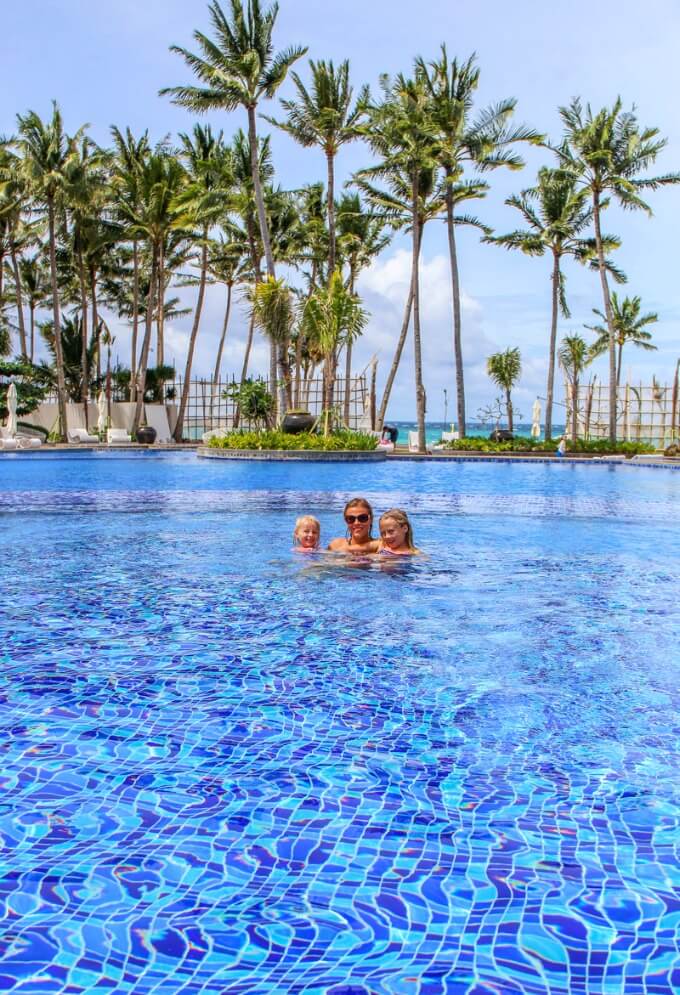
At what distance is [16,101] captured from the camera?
34031 mm

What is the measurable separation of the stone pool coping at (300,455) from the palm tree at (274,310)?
142 inches

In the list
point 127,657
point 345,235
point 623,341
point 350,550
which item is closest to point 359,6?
point 350,550

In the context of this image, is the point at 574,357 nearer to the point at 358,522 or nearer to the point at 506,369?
the point at 506,369

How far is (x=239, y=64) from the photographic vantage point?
2755 cm

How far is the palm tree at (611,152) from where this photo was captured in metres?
31.5

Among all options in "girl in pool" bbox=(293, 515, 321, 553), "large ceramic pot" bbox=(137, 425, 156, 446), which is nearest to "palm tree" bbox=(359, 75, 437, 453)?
"large ceramic pot" bbox=(137, 425, 156, 446)

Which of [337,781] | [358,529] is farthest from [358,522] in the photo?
[337,781]

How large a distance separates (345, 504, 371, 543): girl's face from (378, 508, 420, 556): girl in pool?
141 millimetres

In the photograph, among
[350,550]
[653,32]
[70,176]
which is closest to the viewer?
[350,550]

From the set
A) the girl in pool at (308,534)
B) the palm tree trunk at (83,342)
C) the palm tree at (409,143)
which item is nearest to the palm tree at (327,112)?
the palm tree at (409,143)

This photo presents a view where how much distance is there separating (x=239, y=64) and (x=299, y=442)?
11956 mm

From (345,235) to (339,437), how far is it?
50.3 feet

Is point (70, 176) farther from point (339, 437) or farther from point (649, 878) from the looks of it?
point (649, 878)

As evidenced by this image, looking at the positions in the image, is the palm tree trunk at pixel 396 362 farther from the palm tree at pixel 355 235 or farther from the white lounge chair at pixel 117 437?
the white lounge chair at pixel 117 437
